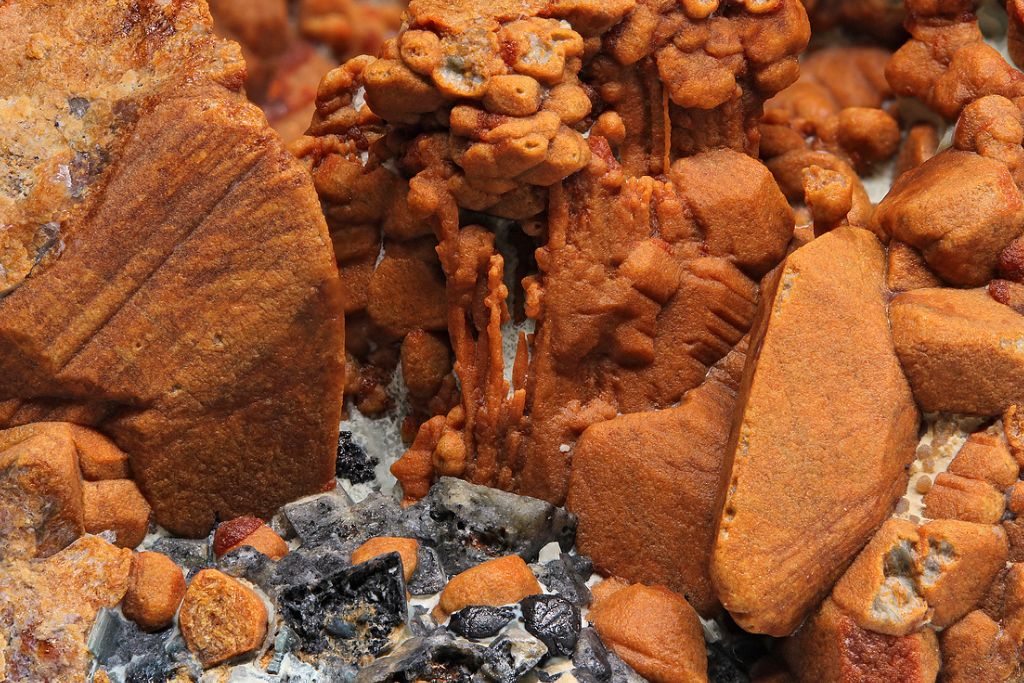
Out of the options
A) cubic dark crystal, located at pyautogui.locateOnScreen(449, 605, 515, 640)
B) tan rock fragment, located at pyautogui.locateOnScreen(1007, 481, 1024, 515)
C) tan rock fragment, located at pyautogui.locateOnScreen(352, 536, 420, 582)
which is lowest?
cubic dark crystal, located at pyautogui.locateOnScreen(449, 605, 515, 640)

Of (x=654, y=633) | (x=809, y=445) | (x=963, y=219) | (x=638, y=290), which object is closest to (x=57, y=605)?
(x=654, y=633)

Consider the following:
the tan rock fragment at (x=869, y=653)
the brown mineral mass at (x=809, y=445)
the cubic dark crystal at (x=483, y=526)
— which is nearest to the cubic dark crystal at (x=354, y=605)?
the cubic dark crystal at (x=483, y=526)

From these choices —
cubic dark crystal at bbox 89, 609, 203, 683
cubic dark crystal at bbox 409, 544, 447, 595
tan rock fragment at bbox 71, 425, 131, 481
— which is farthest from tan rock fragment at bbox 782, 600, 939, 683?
tan rock fragment at bbox 71, 425, 131, 481

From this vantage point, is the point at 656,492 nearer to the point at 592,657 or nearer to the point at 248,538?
the point at 592,657

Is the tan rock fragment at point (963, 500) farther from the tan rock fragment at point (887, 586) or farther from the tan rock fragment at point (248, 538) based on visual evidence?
the tan rock fragment at point (248, 538)

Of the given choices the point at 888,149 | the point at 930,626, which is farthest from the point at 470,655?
the point at 888,149

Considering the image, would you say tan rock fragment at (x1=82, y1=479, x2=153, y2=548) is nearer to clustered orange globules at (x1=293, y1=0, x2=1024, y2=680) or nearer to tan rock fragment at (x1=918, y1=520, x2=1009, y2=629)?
clustered orange globules at (x1=293, y1=0, x2=1024, y2=680)
